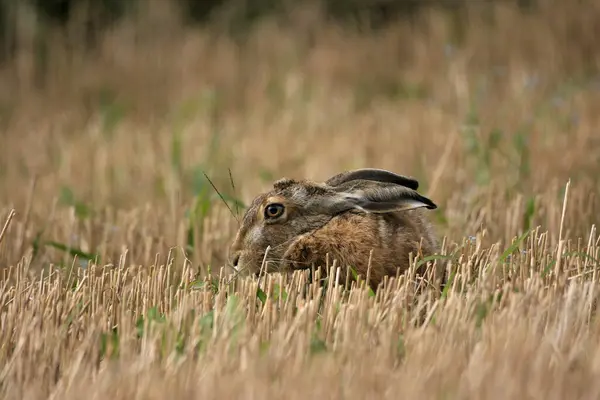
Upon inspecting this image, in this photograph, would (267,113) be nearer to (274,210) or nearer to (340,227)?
(274,210)

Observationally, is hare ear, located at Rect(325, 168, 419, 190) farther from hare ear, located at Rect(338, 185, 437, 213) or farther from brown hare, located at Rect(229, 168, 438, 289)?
hare ear, located at Rect(338, 185, 437, 213)

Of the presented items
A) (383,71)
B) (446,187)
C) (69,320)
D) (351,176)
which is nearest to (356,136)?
(446,187)

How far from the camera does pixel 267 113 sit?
10508mm

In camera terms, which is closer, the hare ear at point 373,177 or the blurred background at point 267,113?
the hare ear at point 373,177

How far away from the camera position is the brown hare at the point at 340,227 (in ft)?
14.3

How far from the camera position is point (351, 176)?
4.71 meters

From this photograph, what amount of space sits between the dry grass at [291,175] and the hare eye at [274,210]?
0.31 metres

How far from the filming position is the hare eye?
4.59m

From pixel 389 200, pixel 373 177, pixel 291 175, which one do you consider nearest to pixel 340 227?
pixel 389 200

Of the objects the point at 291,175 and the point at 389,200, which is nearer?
the point at 389,200

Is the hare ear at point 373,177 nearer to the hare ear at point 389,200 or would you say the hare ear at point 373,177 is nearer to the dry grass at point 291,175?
the hare ear at point 389,200

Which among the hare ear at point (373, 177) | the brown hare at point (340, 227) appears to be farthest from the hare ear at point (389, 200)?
the hare ear at point (373, 177)

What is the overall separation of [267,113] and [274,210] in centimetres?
598

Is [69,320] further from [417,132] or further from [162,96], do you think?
[162,96]
